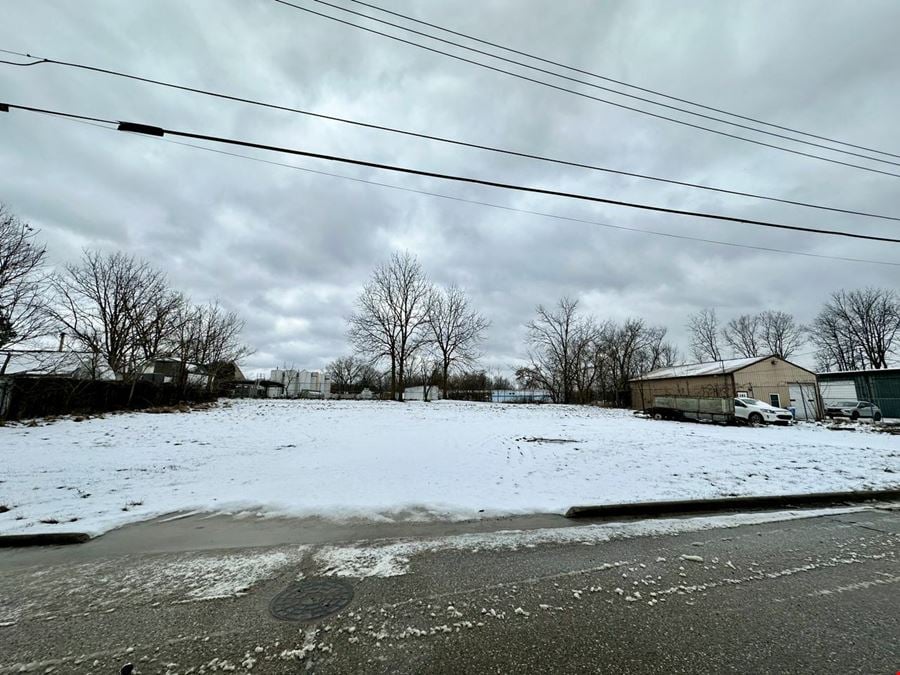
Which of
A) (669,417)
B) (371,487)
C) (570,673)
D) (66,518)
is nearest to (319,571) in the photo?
(570,673)

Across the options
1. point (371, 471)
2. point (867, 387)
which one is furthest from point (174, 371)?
point (867, 387)

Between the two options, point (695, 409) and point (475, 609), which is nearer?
point (475, 609)

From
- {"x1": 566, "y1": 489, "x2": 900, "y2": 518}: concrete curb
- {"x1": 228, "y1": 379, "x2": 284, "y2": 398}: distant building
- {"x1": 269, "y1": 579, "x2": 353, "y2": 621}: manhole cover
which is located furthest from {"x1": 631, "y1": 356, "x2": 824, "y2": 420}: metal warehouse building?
{"x1": 228, "y1": 379, "x2": 284, "y2": 398}: distant building

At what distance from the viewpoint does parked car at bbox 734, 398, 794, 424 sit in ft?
62.9

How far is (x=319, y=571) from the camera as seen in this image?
10.6 ft

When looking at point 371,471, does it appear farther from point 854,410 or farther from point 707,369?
point 854,410

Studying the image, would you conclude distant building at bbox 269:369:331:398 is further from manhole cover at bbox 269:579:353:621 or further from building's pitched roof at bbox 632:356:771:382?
manhole cover at bbox 269:579:353:621

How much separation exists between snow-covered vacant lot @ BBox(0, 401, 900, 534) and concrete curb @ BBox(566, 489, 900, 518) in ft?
0.75

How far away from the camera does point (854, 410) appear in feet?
84.5

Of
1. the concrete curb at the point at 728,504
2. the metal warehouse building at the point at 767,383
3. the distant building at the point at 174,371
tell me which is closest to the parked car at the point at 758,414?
the metal warehouse building at the point at 767,383

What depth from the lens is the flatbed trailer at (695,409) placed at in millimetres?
18141

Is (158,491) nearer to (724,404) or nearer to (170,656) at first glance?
(170,656)

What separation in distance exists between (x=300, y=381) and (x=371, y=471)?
54.6 m

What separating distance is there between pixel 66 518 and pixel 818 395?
40322 mm
